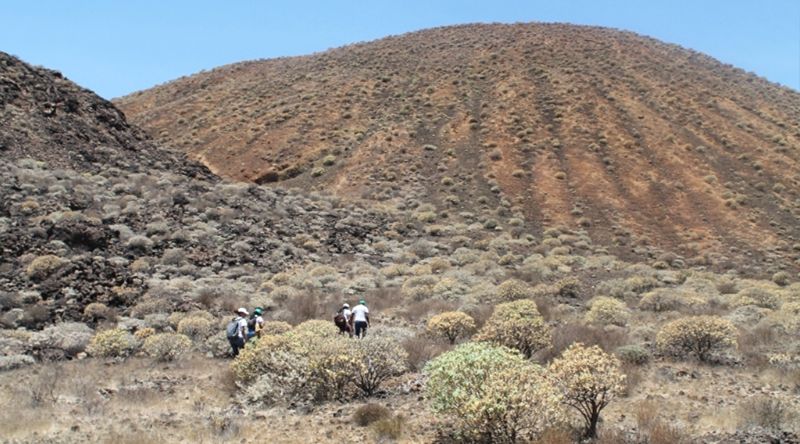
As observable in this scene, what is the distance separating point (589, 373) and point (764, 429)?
2.18 m

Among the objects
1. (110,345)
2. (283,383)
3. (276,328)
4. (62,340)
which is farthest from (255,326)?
(62,340)

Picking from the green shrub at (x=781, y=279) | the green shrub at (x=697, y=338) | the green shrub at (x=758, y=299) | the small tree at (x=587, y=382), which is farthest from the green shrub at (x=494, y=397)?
the green shrub at (x=781, y=279)

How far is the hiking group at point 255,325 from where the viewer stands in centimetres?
1349

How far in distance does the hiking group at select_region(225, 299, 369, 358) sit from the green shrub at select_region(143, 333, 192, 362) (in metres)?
1.00

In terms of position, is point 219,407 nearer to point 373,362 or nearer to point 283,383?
point 283,383

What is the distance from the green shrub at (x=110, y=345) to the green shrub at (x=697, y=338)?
11.4 meters

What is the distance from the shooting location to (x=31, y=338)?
15.0 meters

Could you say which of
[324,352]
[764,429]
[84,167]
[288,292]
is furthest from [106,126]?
[764,429]

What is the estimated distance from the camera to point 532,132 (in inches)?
1677

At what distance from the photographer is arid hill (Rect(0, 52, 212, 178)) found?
1168 inches

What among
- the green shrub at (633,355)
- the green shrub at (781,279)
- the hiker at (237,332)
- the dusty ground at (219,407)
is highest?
the green shrub at (781,279)

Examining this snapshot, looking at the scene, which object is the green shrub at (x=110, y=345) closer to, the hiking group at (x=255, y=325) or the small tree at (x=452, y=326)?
the hiking group at (x=255, y=325)

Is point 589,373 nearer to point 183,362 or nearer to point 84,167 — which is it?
point 183,362

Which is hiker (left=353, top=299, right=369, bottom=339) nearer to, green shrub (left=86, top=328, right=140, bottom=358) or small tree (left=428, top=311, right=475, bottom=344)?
small tree (left=428, top=311, right=475, bottom=344)
